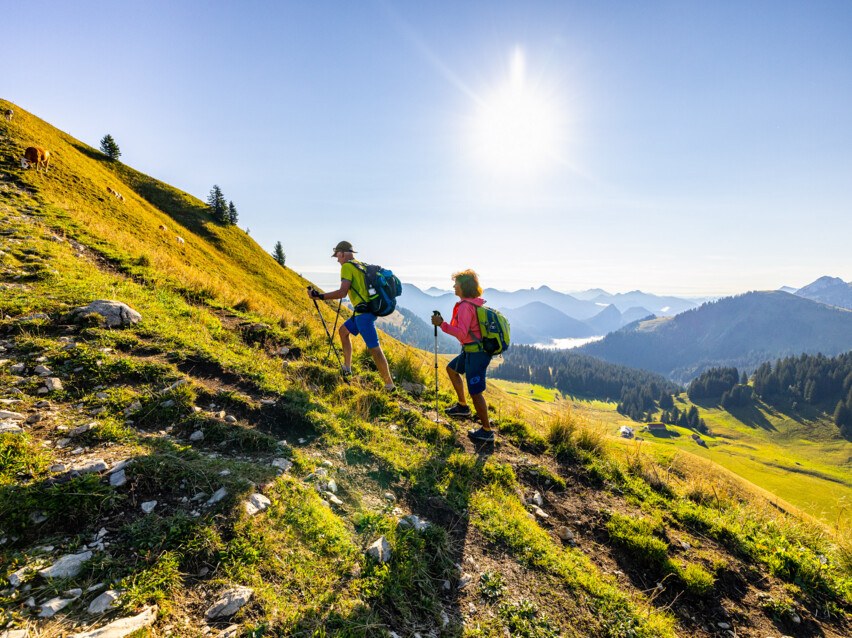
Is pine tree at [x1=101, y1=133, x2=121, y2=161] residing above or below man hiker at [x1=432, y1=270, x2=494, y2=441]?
above

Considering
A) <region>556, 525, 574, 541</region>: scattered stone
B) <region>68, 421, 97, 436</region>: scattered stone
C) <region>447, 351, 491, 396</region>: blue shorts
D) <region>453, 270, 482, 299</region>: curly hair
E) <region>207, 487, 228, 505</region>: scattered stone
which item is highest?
<region>453, 270, 482, 299</region>: curly hair

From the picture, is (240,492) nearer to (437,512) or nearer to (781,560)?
(437,512)

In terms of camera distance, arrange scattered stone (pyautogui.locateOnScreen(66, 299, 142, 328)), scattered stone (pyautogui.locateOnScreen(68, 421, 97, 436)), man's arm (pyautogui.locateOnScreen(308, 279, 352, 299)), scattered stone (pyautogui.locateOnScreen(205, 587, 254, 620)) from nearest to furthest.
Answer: scattered stone (pyautogui.locateOnScreen(205, 587, 254, 620))
scattered stone (pyautogui.locateOnScreen(68, 421, 97, 436))
scattered stone (pyautogui.locateOnScreen(66, 299, 142, 328))
man's arm (pyautogui.locateOnScreen(308, 279, 352, 299))

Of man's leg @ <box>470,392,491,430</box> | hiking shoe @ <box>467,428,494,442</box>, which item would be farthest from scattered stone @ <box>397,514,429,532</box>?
man's leg @ <box>470,392,491,430</box>

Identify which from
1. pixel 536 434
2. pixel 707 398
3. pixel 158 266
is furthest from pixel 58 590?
pixel 707 398

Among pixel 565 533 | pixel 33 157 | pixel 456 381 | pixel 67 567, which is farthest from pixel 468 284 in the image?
pixel 33 157

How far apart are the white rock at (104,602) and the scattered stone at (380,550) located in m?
2.16

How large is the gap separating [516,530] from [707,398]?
242m

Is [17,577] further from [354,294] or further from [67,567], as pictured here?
[354,294]

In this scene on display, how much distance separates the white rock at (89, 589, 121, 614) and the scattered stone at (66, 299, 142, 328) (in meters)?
6.01

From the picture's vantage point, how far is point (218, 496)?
355 cm

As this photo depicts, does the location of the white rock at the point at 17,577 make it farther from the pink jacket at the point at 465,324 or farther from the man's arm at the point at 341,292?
the pink jacket at the point at 465,324

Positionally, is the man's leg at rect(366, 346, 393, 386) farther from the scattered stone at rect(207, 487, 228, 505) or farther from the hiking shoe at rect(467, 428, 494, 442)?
the scattered stone at rect(207, 487, 228, 505)

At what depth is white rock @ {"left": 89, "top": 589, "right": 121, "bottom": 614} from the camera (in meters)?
2.33
